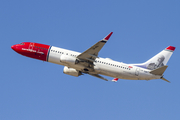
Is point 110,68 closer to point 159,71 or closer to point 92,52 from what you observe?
point 92,52

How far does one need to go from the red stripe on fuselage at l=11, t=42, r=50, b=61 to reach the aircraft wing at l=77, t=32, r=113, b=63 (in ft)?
24.0

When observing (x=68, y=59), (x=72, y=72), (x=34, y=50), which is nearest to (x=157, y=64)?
(x=72, y=72)

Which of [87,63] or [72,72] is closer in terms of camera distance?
[87,63]

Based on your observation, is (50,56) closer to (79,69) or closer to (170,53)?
(79,69)

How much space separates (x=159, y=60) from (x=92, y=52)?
1624 cm

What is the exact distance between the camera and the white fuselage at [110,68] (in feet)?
187

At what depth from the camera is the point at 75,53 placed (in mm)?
57500

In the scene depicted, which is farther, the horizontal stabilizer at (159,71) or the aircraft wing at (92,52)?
the horizontal stabilizer at (159,71)

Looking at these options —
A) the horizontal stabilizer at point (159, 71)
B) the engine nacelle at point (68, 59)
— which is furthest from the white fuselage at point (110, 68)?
the engine nacelle at point (68, 59)

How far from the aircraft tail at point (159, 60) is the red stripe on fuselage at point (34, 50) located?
1977 cm

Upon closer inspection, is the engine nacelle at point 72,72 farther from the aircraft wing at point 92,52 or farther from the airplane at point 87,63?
the aircraft wing at point 92,52

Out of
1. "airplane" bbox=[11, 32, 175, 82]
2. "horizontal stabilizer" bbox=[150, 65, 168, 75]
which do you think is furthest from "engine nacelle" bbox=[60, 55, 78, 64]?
"horizontal stabilizer" bbox=[150, 65, 168, 75]

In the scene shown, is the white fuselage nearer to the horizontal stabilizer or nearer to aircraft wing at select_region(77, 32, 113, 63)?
the horizontal stabilizer

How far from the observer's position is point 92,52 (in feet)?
178
